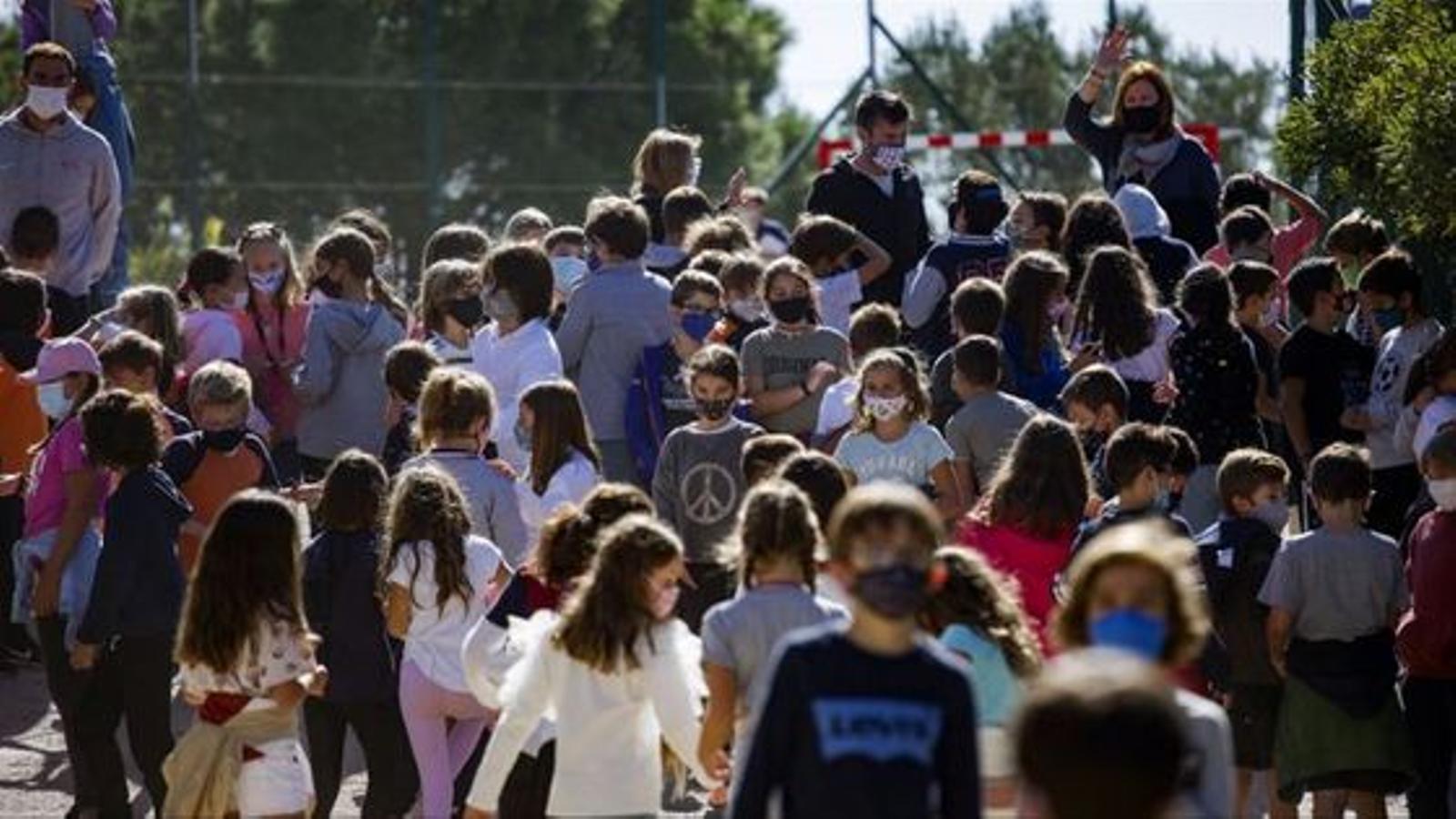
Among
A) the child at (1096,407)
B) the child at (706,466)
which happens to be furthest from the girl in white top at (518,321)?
the child at (1096,407)

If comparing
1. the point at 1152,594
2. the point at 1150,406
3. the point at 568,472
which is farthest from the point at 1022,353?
the point at 1152,594

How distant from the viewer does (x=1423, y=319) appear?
1568cm

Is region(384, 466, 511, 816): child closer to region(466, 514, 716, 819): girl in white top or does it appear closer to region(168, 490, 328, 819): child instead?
region(168, 490, 328, 819): child

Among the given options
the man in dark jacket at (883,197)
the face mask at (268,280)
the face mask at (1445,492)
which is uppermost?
the man in dark jacket at (883,197)

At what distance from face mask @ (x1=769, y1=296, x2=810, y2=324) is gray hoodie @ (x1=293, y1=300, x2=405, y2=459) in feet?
6.27

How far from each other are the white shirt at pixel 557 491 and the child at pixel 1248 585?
2.18 meters

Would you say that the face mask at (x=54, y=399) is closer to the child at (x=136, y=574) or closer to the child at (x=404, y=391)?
the child at (x=404, y=391)

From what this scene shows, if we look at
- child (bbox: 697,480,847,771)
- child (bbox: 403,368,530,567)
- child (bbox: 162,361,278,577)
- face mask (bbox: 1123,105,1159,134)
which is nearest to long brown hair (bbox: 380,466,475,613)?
child (bbox: 403,368,530,567)

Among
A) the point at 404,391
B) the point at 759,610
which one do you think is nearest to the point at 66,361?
the point at 404,391

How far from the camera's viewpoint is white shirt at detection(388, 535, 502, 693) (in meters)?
12.6

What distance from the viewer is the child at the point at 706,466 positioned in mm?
14273

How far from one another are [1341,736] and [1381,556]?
0.62 m

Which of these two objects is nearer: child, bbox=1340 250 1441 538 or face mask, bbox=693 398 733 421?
face mask, bbox=693 398 733 421

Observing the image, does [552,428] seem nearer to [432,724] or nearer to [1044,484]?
[432,724]
